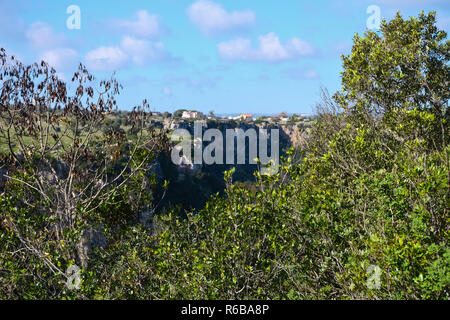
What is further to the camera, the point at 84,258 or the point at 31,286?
the point at 84,258

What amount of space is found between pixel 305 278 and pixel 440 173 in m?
3.82

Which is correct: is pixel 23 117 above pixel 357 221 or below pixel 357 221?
above

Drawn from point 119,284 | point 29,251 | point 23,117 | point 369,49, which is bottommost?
point 119,284

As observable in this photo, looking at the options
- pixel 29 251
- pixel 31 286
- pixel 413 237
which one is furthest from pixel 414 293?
pixel 29 251

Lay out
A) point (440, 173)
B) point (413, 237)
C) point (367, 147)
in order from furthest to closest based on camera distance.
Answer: point (367, 147)
point (440, 173)
point (413, 237)

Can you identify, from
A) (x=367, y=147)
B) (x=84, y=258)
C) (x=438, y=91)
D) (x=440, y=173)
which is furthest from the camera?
(x=438, y=91)

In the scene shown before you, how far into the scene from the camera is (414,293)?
22.3 ft

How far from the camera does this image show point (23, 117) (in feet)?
42.3

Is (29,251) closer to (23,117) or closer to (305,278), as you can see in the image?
(23,117)

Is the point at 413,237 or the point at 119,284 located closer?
the point at 413,237

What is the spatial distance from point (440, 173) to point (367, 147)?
179 inches

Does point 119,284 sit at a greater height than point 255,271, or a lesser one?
lesser

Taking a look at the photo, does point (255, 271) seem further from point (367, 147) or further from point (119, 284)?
point (367, 147)

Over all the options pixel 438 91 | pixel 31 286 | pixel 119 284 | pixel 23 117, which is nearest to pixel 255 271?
pixel 119 284
